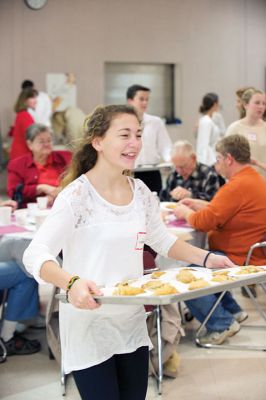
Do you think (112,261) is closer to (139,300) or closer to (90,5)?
(139,300)

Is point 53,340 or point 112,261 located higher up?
point 112,261

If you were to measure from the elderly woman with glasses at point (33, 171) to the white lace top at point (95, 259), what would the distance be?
3.08m

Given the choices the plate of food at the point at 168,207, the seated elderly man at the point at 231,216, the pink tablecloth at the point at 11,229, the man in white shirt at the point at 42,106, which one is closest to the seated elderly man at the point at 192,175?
the plate of food at the point at 168,207

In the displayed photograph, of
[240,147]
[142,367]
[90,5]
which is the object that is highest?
[90,5]

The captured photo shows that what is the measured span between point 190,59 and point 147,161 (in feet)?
22.7

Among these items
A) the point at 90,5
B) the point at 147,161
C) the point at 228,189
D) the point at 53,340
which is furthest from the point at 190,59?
the point at 53,340

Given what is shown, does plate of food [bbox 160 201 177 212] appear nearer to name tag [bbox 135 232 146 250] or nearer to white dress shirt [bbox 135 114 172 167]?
white dress shirt [bbox 135 114 172 167]

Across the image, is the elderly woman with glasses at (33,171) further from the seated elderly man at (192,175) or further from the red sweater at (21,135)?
the red sweater at (21,135)

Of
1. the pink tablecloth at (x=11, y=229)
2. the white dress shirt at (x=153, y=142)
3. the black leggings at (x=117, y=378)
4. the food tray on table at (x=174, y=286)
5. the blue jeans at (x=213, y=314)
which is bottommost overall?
the blue jeans at (x=213, y=314)

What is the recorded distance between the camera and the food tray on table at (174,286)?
5.97 ft

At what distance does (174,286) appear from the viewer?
198 centimetres

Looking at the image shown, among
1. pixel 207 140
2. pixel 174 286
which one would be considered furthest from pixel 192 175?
pixel 207 140

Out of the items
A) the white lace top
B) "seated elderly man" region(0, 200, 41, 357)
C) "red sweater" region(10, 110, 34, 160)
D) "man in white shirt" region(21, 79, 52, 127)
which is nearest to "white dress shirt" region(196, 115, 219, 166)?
"red sweater" region(10, 110, 34, 160)

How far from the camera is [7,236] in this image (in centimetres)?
393
